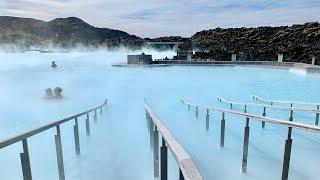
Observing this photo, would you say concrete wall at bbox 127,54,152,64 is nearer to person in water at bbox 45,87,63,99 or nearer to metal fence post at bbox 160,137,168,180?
person in water at bbox 45,87,63,99

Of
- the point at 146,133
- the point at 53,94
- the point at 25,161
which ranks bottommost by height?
the point at 53,94

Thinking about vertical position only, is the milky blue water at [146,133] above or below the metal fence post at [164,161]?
below

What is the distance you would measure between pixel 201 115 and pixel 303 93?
21.4 feet

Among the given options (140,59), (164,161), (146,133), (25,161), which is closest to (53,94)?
(146,133)

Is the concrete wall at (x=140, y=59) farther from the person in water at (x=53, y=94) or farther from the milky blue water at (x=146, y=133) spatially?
the person in water at (x=53, y=94)

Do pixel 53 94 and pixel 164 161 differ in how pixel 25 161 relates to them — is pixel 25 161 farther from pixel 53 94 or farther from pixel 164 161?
pixel 53 94

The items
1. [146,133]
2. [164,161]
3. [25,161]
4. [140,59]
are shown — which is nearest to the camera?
[164,161]

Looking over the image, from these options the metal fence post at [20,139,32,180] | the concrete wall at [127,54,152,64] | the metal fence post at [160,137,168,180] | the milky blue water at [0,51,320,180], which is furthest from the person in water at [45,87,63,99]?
the metal fence post at [160,137,168,180]

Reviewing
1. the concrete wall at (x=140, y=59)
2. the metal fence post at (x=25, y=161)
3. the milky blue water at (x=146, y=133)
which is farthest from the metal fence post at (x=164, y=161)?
the concrete wall at (x=140, y=59)

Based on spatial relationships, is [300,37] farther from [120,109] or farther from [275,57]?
[120,109]

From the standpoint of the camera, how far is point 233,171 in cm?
472

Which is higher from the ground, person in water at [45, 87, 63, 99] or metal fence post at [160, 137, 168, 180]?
metal fence post at [160, 137, 168, 180]

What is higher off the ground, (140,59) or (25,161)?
(140,59)

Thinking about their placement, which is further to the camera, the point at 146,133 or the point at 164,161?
the point at 146,133
